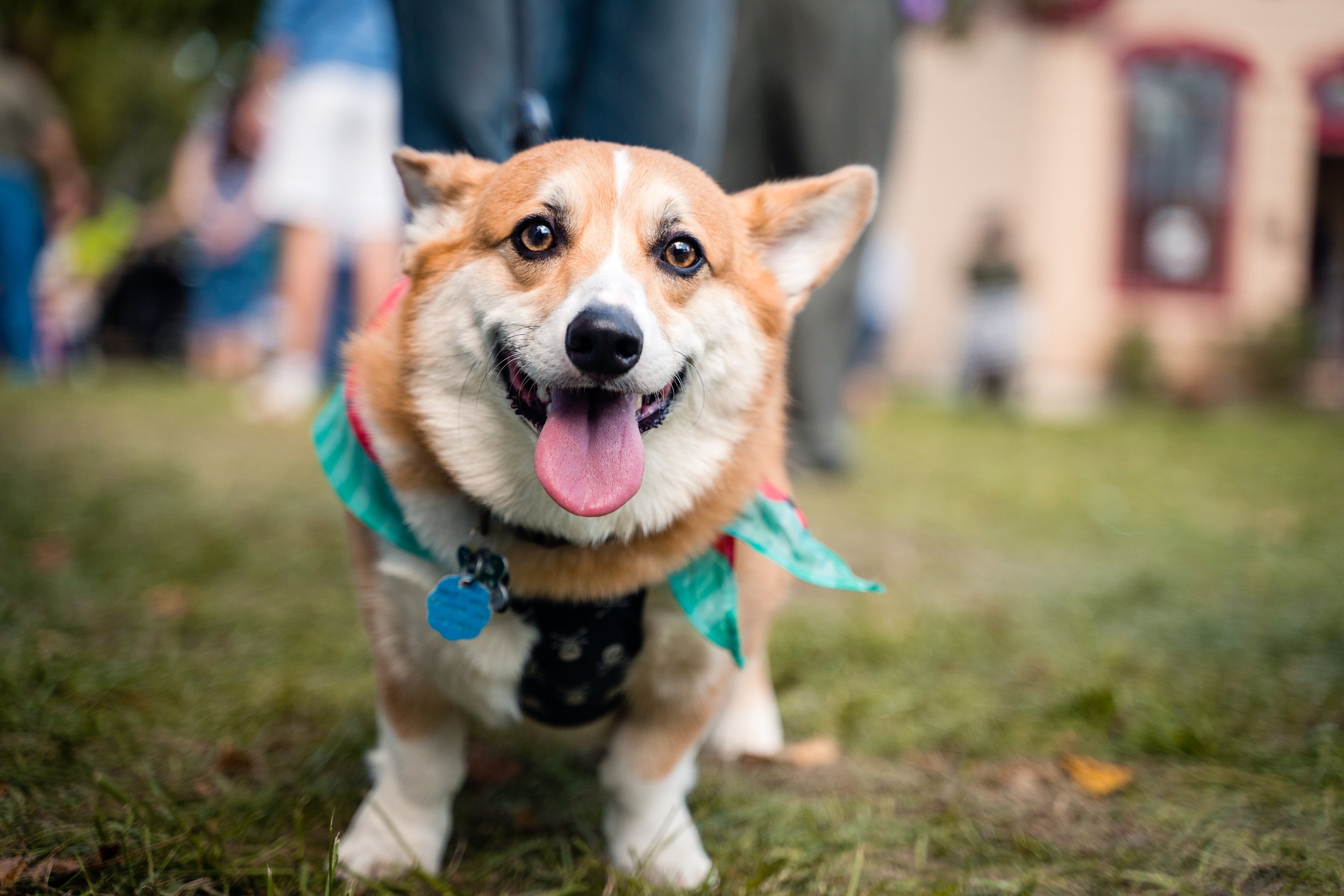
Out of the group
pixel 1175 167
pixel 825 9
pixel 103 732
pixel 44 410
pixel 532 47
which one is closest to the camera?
pixel 103 732

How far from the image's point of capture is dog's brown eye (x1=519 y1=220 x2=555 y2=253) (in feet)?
5.01

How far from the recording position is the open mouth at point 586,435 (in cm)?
134

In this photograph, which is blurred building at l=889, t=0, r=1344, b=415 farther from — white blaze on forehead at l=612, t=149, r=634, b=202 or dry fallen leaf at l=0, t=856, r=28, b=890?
dry fallen leaf at l=0, t=856, r=28, b=890

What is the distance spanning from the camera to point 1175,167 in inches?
422

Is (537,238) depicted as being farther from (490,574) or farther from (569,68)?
(569,68)

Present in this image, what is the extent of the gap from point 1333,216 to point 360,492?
51.8 feet

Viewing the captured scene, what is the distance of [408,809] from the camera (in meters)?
1.46

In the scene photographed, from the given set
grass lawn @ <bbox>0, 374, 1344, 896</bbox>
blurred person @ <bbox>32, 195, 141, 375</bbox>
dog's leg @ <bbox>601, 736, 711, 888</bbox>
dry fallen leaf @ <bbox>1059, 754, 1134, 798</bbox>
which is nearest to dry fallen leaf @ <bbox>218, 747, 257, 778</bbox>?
grass lawn @ <bbox>0, 374, 1344, 896</bbox>

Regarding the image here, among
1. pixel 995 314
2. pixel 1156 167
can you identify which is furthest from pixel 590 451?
pixel 1156 167

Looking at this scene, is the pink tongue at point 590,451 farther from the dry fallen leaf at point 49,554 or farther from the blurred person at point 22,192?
the blurred person at point 22,192

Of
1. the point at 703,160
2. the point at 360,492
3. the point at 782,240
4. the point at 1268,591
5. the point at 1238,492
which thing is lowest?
the point at 1238,492

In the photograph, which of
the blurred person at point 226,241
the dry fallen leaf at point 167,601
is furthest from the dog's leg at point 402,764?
the blurred person at point 226,241

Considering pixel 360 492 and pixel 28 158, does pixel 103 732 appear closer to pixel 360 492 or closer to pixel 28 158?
pixel 360 492

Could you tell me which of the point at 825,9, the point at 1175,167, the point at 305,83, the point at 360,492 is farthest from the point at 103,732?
the point at 1175,167
